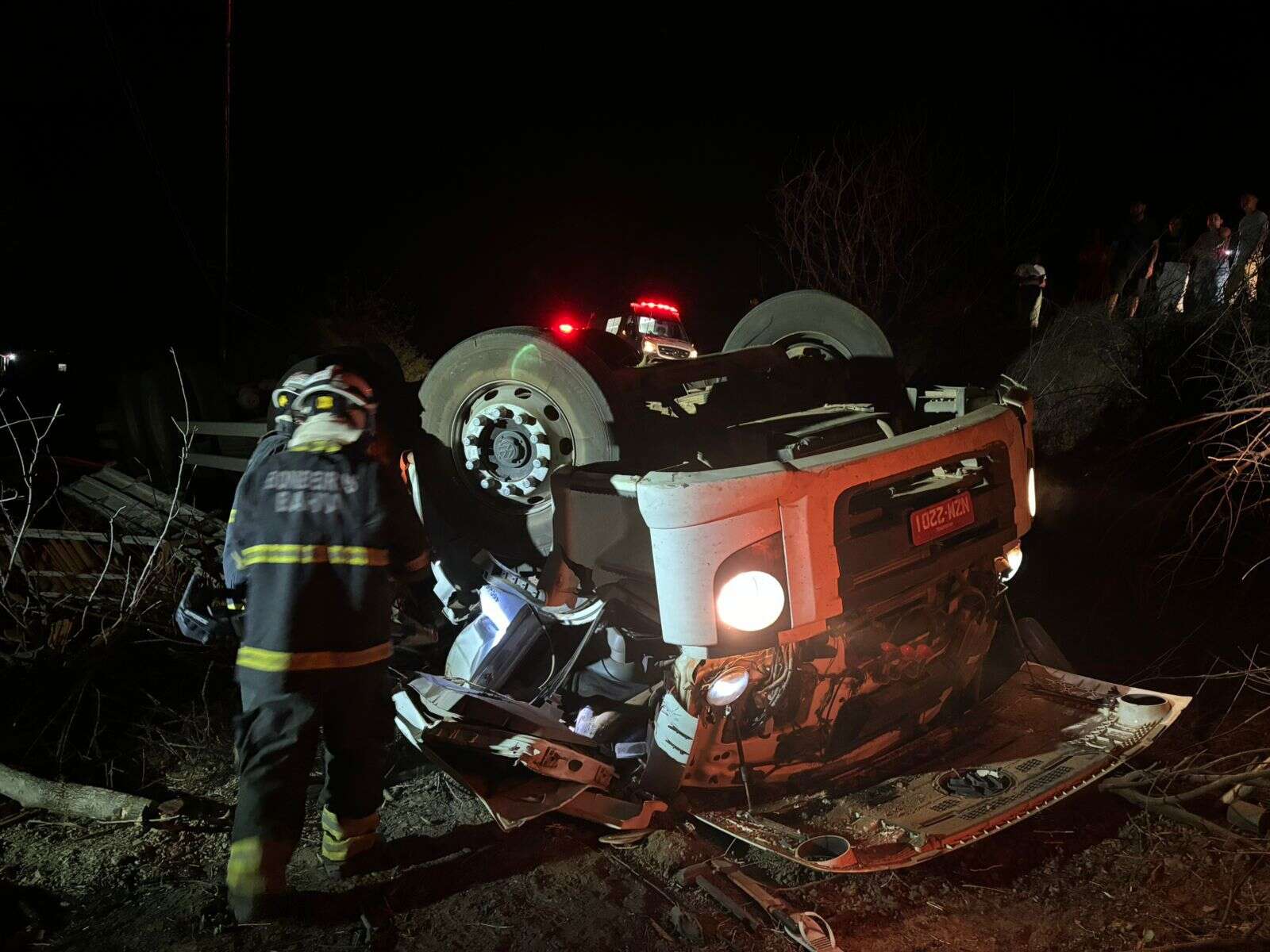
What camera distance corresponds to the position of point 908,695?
3234mm

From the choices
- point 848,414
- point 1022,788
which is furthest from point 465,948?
point 848,414

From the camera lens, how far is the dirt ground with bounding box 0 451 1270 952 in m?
2.65

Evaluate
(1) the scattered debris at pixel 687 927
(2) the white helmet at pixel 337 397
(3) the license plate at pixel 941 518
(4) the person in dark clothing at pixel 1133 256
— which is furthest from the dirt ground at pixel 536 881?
(4) the person in dark clothing at pixel 1133 256

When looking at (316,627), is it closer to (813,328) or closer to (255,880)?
(255,880)

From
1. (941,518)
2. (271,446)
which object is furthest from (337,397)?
(941,518)

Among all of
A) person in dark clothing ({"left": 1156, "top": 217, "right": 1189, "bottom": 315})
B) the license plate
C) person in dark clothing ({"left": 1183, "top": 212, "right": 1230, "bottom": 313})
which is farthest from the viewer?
person in dark clothing ({"left": 1156, "top": 217, "right": 1189, "bottom": 315})


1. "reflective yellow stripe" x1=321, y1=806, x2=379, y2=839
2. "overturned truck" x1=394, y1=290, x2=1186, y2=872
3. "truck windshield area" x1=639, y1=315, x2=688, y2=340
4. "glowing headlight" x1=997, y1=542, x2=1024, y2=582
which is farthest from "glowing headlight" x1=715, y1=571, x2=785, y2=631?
"truck windshield area" x1=639, y1=315, x2=688, y2=340

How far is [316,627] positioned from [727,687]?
1325mm

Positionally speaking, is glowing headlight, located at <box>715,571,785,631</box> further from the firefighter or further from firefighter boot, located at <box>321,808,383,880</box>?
firefighter boot, located at <box>321,808,383,880</box>

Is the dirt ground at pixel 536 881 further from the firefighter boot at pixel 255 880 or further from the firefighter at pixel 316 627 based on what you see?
the firefighter at pixel 316 627

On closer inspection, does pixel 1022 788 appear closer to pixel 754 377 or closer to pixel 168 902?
pixel 754 377

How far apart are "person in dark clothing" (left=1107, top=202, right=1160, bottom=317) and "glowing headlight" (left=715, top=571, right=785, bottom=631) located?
26.4ft

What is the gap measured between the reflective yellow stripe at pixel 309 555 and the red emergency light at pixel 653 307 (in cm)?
642

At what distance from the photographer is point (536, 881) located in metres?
2.93
